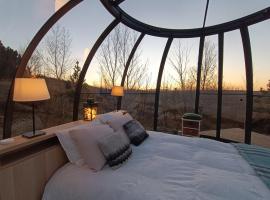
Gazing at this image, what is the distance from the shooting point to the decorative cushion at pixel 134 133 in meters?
2.63

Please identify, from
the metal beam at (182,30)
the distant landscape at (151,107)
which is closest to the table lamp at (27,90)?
the metal beam at (182,30)

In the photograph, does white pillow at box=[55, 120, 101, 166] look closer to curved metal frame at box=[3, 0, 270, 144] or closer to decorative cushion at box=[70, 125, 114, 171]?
decorative cushion at box=[70, 125, 114, 171]

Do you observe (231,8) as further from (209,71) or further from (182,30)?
(209,71)

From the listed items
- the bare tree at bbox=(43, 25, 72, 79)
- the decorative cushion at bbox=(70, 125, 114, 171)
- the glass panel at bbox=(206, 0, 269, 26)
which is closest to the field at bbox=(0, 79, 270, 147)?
the bare tree at bbox=(43, 25, 72, 79)

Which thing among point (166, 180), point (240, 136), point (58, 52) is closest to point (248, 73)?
point (240, 136)

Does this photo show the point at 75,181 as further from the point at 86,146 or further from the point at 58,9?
the point at 58,9

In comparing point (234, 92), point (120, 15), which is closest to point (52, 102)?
point (120, 15)

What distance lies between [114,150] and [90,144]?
256 millimetres

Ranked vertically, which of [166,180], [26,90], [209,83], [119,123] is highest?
[209,83]

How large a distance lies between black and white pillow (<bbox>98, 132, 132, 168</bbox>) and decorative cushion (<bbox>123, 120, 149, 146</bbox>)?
44 cm

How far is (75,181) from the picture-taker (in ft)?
5.66

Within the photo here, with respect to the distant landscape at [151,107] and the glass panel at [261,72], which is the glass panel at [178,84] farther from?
the glass panel at [261,72]

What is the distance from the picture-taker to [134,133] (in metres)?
2.70

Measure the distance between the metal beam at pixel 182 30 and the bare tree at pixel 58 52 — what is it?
186 cm
